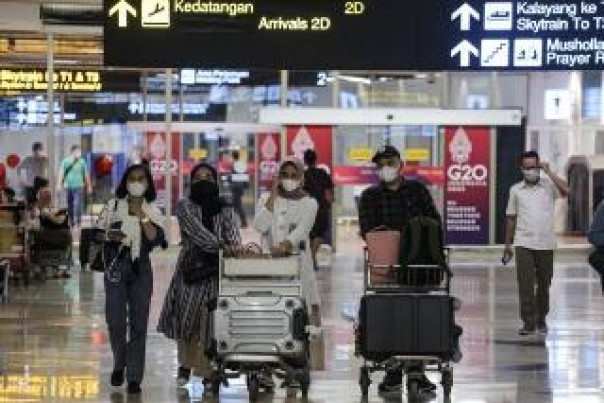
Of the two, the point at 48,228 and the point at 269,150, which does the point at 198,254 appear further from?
the point at 269,150

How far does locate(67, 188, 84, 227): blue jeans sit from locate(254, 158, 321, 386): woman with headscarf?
17.4 m

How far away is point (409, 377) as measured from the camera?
36.3 feet

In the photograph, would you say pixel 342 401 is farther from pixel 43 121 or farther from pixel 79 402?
pixel 43 121

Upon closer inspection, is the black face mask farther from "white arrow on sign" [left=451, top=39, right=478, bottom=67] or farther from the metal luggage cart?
the metal luggage cart

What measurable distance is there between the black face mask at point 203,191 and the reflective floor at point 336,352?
4.65 ft

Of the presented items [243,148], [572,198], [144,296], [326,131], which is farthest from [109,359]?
[572,198]

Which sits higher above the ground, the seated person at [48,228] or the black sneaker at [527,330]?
the seated person at [48,228]

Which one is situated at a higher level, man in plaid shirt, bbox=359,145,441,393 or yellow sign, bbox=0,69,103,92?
yellow sign, bbox=0,69,103,92

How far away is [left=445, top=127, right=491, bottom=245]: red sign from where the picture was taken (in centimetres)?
2827

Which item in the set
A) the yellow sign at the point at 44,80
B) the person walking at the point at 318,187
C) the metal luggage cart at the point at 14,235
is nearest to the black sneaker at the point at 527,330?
the metal luggage cart at the point at 14,235

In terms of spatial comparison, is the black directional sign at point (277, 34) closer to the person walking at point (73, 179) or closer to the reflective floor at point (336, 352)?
the reflective floor at point (336, 352)

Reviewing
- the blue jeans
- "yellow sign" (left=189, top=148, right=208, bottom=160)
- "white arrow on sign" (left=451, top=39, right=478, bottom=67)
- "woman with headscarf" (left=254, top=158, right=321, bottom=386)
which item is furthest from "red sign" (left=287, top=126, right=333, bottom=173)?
"woman with headscarf" (left=254, top=158, right=321, bottom=386)

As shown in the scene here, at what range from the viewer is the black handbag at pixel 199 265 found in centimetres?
1128

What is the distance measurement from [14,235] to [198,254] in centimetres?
905
